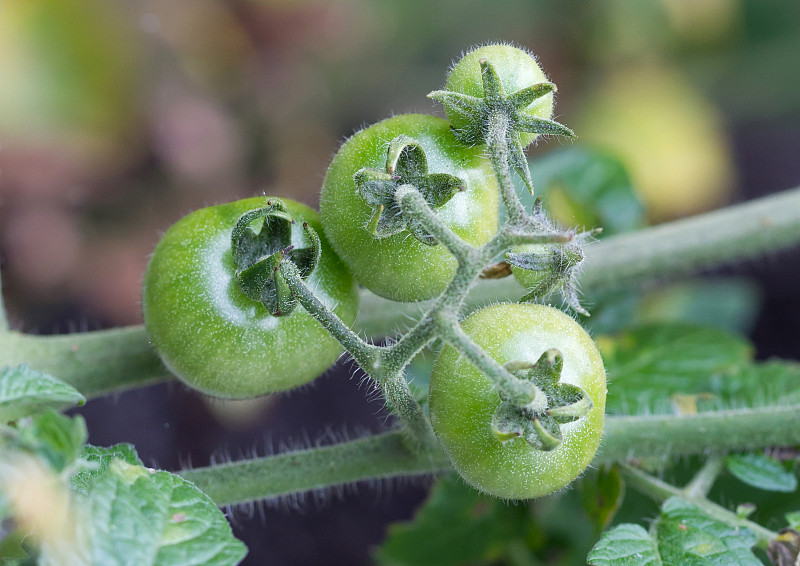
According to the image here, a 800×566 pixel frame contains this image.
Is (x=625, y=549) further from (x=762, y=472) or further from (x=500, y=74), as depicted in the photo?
(x=500, y=74)

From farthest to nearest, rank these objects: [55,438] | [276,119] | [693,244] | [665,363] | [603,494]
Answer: [276,119] < [665,363] < [693,244] < [603,494] < [55,438]

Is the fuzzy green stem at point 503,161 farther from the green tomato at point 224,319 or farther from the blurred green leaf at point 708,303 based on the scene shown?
the blurred green leaf at point 708,303

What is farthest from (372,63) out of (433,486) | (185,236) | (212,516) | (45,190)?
(212,516)

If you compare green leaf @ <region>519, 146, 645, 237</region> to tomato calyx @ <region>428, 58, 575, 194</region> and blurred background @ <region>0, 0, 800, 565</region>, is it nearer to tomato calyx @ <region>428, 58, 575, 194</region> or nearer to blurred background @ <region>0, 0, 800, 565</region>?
blurred background @ <region>0, 0, 800, 565</region>

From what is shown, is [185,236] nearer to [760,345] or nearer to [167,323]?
[167,323]

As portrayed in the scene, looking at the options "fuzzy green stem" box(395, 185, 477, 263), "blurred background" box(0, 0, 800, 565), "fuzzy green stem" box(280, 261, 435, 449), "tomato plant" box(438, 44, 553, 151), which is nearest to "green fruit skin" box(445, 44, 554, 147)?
"tomato plant" box(438, 44, 553, 151)

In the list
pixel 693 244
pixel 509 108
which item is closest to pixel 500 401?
pixel 509 108

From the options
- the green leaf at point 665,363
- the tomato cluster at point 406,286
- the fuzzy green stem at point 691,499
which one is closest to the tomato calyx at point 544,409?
the tomato cluster at point 406,286
